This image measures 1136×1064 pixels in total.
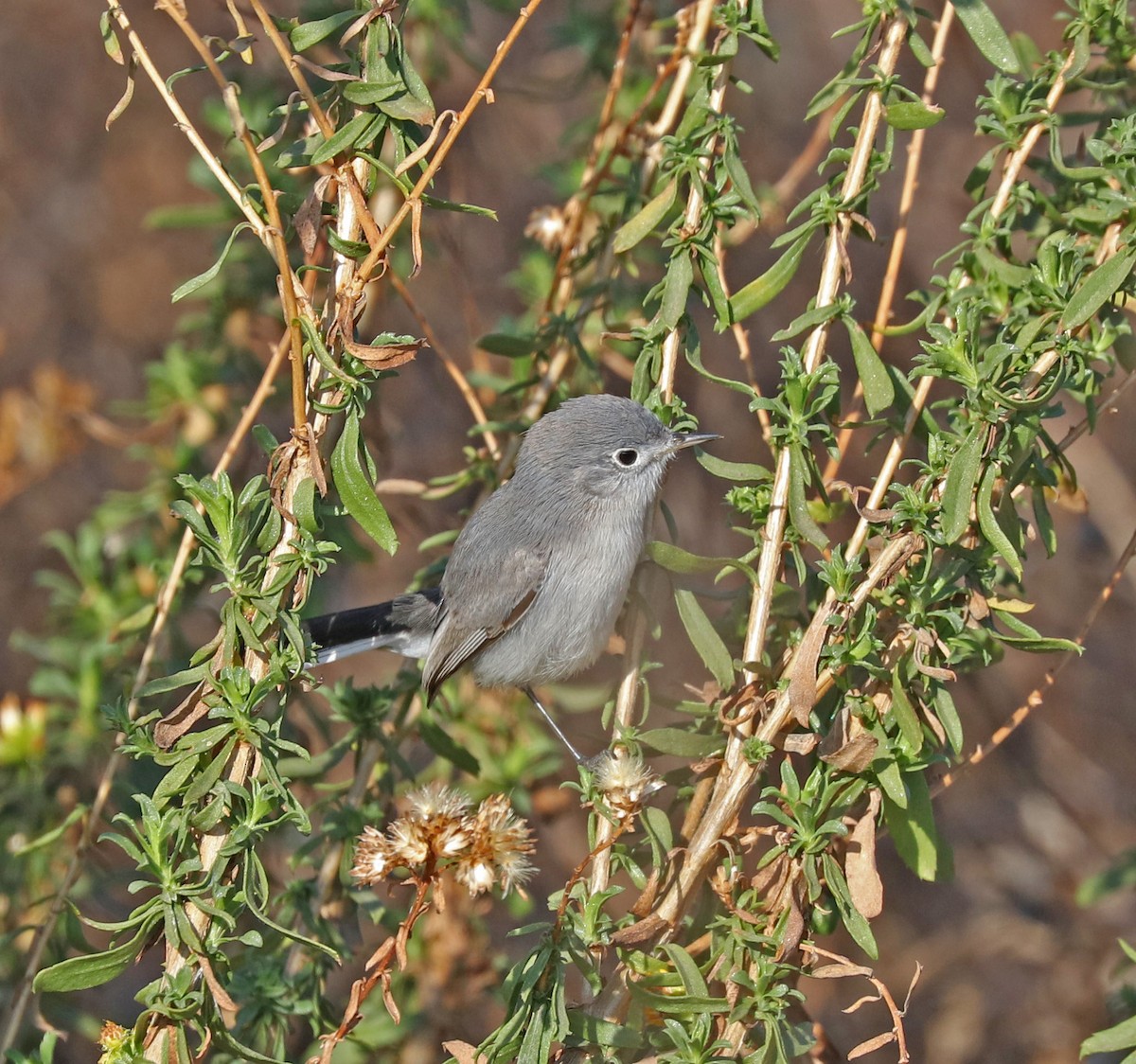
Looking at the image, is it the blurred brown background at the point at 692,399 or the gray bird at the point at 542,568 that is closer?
the gray bird at the point at 542,568

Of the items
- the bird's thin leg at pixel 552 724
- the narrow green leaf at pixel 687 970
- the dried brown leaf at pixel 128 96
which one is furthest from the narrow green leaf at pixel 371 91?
the bird's thin leg at pixel 552 724

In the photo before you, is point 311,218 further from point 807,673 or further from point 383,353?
point 807,673

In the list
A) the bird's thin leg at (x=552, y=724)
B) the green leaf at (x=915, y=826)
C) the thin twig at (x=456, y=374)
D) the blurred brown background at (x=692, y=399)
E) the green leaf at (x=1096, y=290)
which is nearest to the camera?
the green leaf at (x=1096, y=290)

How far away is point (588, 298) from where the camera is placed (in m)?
2.82

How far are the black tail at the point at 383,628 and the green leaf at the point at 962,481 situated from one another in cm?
164

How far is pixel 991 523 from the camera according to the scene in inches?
71.3

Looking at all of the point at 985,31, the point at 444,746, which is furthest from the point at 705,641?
the point at 985,31

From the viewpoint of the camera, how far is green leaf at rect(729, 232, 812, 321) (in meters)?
2.23

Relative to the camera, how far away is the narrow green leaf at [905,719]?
186 centimetres

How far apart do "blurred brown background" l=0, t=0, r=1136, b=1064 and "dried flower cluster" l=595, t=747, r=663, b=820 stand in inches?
56.7

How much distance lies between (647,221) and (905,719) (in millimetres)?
1056

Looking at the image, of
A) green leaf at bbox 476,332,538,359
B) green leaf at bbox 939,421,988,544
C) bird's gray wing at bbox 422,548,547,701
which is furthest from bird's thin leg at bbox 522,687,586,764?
green leaf at bbox 939,421,988,544

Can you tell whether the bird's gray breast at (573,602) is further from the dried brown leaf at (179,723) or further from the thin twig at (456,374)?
the dried brown leaf at (179,723)

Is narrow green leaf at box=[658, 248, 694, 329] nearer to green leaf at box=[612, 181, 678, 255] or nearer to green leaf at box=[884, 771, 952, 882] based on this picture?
green leaf at box=[612, 181, 678, 255]
